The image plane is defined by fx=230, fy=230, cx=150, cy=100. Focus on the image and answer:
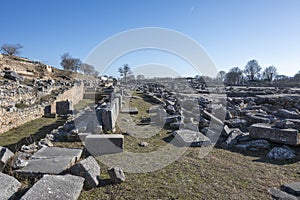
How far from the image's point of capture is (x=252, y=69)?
231 feet

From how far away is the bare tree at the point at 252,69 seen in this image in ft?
229

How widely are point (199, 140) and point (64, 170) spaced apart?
13.3 feet

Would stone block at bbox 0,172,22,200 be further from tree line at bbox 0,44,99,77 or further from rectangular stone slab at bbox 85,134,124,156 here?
tree line at bbox 0,44,99,77

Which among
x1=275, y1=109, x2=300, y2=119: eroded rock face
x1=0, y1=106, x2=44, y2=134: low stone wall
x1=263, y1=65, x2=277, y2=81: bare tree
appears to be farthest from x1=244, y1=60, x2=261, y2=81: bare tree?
x1=0, y1=106, x2=44, y2=134: low stone wall

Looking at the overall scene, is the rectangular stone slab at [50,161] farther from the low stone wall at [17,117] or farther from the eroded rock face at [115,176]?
the low stone wall at [17,117]

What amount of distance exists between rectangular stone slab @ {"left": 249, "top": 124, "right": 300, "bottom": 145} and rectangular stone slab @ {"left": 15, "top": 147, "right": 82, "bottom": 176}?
523 cm

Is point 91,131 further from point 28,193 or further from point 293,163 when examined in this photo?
point 293,163

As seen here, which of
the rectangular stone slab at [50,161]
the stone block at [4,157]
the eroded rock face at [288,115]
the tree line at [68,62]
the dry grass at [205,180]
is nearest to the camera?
the dry grass at [205,180]

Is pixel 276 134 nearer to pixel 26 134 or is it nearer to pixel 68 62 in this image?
pixel 26 134

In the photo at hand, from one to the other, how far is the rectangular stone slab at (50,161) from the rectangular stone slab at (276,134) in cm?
523

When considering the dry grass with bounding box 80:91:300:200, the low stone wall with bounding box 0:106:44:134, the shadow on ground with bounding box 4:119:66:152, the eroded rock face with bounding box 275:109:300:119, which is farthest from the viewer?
the eroded rock face with bounding box 275:109:300:119

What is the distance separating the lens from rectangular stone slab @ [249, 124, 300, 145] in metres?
6.49

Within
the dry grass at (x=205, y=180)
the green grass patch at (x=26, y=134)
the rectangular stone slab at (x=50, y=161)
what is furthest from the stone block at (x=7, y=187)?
the green grass patch at (x=26, y=134)

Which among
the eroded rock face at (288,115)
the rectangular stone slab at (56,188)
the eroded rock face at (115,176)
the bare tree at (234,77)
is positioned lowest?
the eroded rock face at (115,176)
